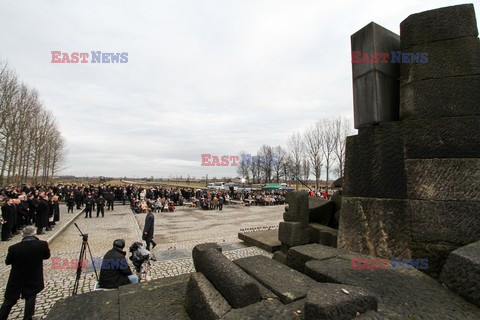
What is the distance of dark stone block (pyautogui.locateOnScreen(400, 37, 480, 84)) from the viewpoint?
10.5 ft

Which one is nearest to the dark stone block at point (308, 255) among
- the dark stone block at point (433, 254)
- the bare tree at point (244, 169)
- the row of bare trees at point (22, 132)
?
the dark stone block at point (433, 254)

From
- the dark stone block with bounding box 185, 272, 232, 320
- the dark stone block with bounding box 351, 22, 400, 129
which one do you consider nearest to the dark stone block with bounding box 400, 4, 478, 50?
the dark stone block with bounding box 351, 22, 400, 129

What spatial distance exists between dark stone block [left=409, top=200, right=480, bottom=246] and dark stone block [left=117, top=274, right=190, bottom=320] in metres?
3.06

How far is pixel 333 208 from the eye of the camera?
20.2 feet

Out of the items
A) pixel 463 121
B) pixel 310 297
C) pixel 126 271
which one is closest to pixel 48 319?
pixel 126 271

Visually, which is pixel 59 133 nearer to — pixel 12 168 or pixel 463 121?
pixel 12 168

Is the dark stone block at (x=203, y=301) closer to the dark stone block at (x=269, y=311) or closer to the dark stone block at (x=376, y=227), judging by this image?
the dark stone block at (x=269, y=311)

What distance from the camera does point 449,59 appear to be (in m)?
3.27

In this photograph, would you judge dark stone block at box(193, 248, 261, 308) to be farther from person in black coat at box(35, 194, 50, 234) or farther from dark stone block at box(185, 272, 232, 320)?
person in black coat at box(35, 194, 50, 234)

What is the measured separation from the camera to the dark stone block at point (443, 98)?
3.14 m

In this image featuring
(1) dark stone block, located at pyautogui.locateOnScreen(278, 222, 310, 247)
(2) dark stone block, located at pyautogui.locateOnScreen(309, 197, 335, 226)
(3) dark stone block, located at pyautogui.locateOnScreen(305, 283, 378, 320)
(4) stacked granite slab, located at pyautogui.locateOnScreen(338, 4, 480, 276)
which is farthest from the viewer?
(2) dark stone block, located at pyautogui.locateOnScreen(309, 197, 335, 226)

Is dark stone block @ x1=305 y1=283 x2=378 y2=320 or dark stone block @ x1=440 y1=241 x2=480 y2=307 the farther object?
dark stone block @ x1=440 y1=241 x2=480 y2=307

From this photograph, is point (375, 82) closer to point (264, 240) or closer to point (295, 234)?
point (295, 234)

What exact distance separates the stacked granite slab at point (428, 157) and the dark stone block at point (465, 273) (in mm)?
568
